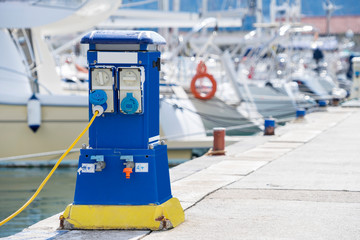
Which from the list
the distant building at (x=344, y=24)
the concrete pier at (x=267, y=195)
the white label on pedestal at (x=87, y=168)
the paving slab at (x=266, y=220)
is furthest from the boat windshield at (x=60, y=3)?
the distant building at (x=344, y=24)

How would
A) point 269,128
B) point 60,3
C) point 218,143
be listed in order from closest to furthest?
1. point 218,143
2. point 269,128
3. point 60,3

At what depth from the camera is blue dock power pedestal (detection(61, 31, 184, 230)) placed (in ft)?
23.6

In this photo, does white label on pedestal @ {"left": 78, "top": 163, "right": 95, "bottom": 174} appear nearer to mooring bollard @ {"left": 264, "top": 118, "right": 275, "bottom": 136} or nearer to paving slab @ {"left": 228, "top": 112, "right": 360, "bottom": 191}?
paving slab @ {"left": 228, "top": 112, "right": 360, "bottom": 191}

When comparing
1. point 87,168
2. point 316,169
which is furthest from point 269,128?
point 87,168

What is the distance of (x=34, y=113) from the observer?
56.3ft

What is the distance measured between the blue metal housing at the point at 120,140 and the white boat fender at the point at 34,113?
392 inches

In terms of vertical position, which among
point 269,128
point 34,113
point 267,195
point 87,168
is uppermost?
point 87,168

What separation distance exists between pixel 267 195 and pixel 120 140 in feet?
7.89

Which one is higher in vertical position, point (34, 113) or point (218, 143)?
point (34, 113)

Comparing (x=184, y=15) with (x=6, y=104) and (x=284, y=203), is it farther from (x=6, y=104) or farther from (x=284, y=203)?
(x=284, y=203)

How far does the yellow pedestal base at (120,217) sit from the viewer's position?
7.18 meters

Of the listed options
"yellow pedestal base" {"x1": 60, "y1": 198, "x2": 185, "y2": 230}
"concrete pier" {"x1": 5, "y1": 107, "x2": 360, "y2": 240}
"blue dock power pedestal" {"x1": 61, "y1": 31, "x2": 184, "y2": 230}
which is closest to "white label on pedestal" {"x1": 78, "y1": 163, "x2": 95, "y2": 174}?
"blue dock power pedestal" {"x1": 61, "y1": 31, "x2": 184, "y2": 230}

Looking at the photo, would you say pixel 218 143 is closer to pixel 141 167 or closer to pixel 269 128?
pixel 269 128

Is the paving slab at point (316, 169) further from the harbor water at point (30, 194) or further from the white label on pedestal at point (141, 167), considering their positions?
the harbor water at point (30, 194)
